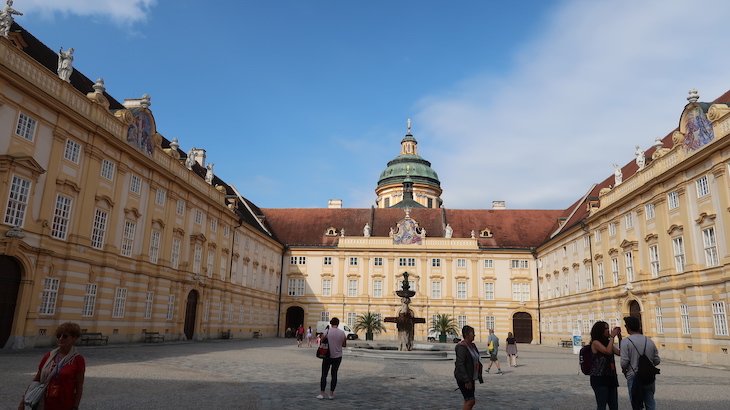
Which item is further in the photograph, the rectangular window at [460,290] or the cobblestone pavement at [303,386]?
the rectangular window at [460,290]

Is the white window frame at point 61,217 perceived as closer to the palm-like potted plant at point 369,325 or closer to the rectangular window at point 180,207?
the rectangular window at point 180,207

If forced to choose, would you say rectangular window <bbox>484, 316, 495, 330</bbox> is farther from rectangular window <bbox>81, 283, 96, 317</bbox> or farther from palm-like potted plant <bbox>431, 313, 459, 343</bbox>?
rectangular window <bbox>81, 283, 96, 317</bbox>

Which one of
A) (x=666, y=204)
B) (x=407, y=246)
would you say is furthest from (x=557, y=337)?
(x=666, y=204)

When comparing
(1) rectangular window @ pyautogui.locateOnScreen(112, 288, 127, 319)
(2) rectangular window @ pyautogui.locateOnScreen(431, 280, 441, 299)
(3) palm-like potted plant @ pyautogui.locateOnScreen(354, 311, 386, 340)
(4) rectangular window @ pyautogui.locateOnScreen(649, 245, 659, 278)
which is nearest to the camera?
(1) rectangular window @ pyautogui.locateOnScreen(112, 288, 127, 319)

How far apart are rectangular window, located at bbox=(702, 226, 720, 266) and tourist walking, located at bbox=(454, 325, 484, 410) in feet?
73.2

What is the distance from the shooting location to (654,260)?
98.4ft

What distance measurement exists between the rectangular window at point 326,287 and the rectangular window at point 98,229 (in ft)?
102

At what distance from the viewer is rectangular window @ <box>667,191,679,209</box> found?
27925mm

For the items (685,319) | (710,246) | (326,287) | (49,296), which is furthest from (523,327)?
(49,296)

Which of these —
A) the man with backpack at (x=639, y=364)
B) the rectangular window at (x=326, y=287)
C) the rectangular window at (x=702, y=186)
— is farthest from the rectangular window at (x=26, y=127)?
the rectangular window at (x=326, y=287)

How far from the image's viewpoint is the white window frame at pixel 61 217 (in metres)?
22.5

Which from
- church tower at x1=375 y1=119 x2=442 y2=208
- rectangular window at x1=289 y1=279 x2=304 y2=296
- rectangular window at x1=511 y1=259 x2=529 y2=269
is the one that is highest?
church tower at x1=375 y1=119 x2=442 y2=208

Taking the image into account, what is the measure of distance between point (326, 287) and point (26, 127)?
3732cm

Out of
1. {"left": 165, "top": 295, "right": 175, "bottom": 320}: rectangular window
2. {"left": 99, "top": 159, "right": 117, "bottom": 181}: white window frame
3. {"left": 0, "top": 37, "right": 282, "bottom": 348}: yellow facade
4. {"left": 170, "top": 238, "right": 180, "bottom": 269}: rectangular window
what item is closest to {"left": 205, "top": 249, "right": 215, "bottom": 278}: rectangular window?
{"left": 0, "top": 37, "right": 282, "bottom": 348}: yellow facade
